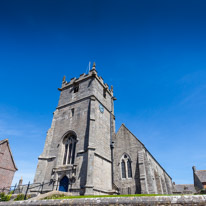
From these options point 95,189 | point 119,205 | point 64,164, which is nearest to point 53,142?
point 64,164

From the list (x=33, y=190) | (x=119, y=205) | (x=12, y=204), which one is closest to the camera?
(x=119, y=205)

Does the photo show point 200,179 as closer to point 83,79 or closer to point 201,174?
point 201,174

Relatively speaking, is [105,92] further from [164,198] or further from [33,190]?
[164,198]

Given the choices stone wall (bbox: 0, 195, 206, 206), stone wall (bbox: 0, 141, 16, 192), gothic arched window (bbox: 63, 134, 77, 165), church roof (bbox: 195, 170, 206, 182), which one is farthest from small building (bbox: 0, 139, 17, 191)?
church roof (bbox: 195, 170, 206, 182)

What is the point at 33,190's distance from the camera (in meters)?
18.3

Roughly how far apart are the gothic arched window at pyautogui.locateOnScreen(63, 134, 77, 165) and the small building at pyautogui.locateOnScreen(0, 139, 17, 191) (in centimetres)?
1309

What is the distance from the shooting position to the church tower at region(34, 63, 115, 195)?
668 inches

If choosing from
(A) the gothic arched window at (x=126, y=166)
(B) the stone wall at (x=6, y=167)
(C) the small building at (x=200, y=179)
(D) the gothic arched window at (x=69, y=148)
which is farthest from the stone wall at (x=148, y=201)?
(C) the small building at (x=200, y=179)

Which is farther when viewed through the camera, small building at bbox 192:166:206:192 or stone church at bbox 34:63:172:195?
small building at bbox 192:166:206:192

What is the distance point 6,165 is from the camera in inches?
1047

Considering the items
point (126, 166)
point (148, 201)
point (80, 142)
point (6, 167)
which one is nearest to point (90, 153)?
point (80, 142)

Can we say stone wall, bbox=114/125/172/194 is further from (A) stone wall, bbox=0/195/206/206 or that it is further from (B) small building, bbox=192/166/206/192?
(B) small building, bbox=192/166/206/192

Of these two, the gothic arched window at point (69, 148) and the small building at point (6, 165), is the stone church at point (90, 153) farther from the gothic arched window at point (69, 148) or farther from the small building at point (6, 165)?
the small building at point (6, 165)

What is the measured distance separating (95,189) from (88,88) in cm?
1357
